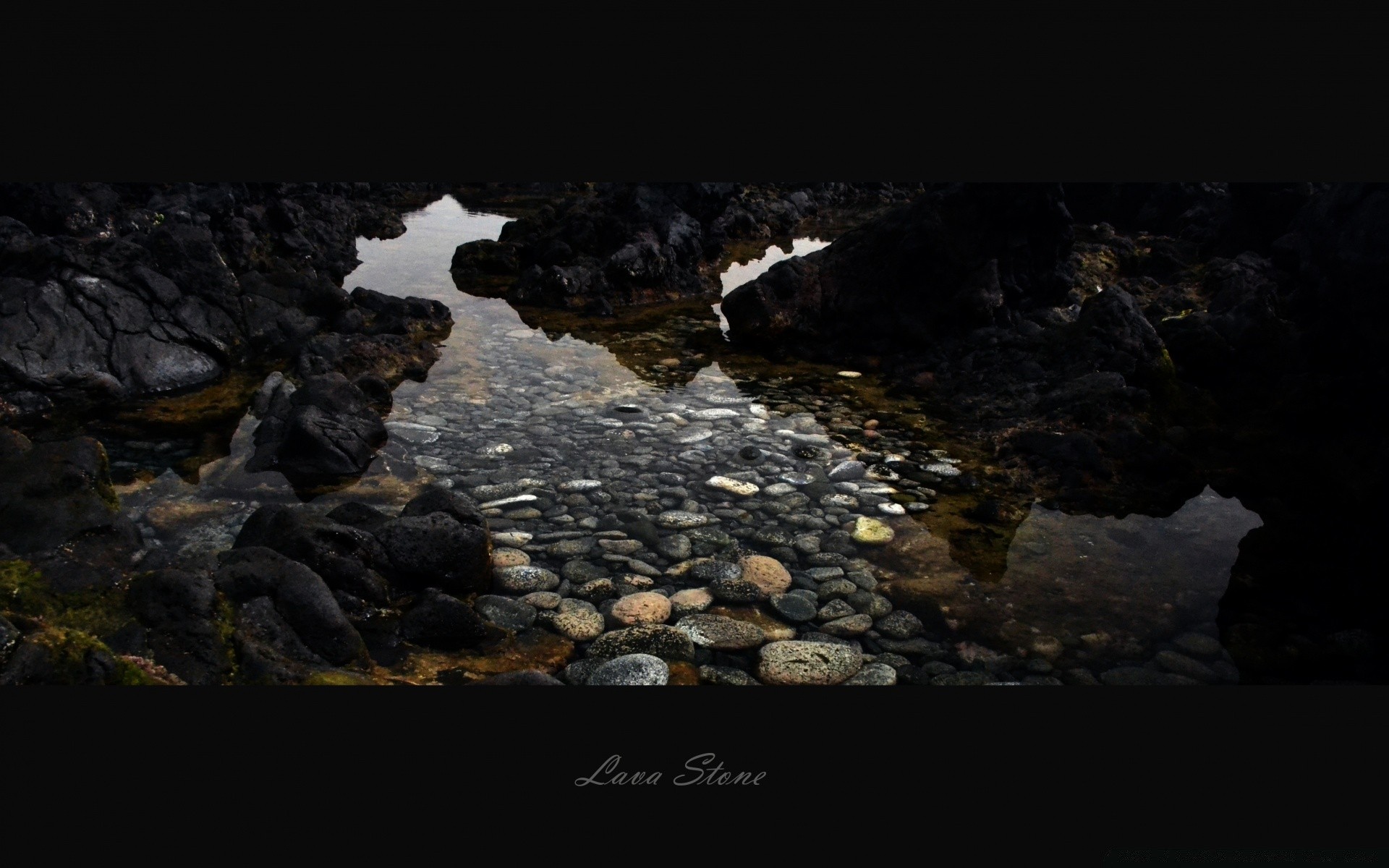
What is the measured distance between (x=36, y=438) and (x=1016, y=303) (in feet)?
36.1

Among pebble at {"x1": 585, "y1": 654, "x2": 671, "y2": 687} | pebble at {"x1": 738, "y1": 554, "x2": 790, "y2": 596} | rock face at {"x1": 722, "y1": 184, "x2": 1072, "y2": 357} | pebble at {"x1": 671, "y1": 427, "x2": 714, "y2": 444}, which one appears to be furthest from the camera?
rock face at {"x1": 722, "y1": 184, "x2": 1072, "y2": 357}

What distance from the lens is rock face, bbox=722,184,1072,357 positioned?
38.1 feet

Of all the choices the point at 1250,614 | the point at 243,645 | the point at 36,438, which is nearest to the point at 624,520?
the point at 243,645

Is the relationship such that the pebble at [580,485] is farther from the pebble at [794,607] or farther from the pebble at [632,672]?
the pebble at [632,672]

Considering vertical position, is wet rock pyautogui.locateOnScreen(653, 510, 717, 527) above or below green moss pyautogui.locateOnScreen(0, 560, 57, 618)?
below

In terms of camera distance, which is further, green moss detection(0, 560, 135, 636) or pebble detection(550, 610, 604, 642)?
pebble detection(550, 610, 604, 642)

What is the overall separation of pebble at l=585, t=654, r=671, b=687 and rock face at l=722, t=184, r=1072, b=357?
24.9ft

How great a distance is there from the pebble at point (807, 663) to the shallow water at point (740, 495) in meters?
0.79

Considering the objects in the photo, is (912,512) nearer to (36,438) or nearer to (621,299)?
(36,438)

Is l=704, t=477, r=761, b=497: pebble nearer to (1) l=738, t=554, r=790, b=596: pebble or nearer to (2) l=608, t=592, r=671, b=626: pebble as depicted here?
(1) l=738, t=554, r=790, b=596: pebble

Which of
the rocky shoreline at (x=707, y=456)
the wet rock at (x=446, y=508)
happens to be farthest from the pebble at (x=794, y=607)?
the wet rock at (x=446, y=508)

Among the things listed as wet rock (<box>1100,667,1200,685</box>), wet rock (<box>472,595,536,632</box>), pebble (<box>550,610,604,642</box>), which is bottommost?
wet rock (<box>1100,667,1200,685</box>)

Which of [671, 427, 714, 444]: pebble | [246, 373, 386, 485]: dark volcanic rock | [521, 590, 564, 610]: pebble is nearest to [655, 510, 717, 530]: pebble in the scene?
[521, 590, 564, 610]: pebble

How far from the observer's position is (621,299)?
15.0 metres
